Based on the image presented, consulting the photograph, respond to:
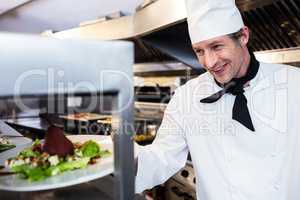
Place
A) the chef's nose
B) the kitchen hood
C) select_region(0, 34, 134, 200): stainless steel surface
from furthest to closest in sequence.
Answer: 1. the kitchen hood
2. the chef's nose
3. select_region(0, 34, 134, 200): stainless steel surface

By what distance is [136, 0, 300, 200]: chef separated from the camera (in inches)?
45.1

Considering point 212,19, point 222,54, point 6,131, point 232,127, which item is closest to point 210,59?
point 222,54

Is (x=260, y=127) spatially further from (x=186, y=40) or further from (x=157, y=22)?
(x=186, y=40)

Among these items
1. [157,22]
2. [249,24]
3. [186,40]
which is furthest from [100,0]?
[249,24]

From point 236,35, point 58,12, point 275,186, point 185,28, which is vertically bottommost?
point 275,186

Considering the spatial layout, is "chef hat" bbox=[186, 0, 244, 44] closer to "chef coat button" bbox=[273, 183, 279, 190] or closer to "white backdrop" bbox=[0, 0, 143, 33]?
"chef coat button" bbox=[273, 183, 279, 190]

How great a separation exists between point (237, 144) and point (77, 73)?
0.99 meters

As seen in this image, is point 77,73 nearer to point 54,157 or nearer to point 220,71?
point 54,157

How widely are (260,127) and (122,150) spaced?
3.04ft

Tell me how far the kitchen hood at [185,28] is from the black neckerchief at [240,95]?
36 cm

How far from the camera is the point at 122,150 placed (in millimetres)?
458

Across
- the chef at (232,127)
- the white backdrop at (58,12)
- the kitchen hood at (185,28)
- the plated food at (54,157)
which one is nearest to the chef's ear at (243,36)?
the chef at (232,127)

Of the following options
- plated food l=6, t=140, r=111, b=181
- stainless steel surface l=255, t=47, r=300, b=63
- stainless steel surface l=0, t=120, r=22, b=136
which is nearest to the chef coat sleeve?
stainless steel surface l=0, t=120, r=22, b=136

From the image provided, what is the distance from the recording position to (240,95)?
1.24 meters
